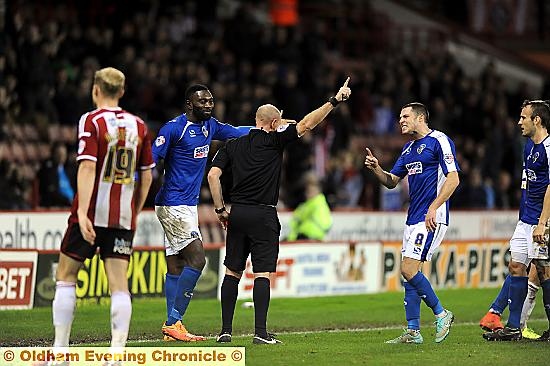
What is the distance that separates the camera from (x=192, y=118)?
12758 millimetres

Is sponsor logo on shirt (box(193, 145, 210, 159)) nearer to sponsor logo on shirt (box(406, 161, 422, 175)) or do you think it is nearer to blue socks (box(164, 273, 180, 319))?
blue socks (box(164, 273, 180, 319))

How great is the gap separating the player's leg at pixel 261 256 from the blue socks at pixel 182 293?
0.87m

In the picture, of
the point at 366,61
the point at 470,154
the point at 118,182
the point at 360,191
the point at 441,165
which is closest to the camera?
the point at 118,182

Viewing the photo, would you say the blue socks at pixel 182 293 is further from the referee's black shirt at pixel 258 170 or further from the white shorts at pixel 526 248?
the white shorts at pixel 526 248

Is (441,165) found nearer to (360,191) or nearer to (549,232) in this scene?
(549,232)

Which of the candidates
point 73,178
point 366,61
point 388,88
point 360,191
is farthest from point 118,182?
point 366,61

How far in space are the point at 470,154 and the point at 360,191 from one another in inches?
Result: 166

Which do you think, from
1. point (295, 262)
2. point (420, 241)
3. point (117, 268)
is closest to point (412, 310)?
point (420, 241)

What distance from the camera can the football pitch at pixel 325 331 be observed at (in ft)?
37.3

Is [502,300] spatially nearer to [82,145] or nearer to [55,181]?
[82,145]

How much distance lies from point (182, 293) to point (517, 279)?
359 centimetres

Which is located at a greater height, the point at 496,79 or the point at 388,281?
the point at 496,79

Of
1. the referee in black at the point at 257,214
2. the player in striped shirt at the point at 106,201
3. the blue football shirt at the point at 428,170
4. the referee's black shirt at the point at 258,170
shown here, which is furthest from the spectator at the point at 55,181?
the player in striped shirt at the point at 106,201

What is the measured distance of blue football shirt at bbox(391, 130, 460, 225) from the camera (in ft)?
40.5
